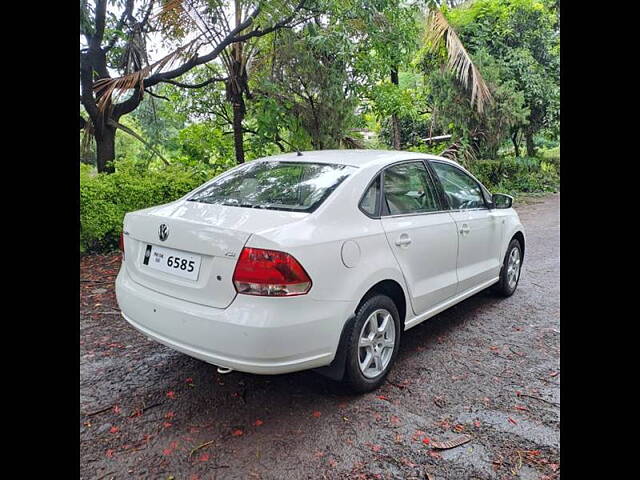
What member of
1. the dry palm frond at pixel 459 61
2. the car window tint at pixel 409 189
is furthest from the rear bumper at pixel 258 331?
the dry palm frond at pixel 459 61

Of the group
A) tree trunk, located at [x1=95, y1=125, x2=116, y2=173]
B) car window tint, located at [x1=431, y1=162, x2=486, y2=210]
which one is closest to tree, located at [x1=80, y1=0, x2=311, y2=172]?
tree trunk, located at [x1=95, y1=125, x2=116, y2=173]

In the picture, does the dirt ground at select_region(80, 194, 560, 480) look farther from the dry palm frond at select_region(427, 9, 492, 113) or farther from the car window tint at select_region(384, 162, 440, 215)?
the dry palm frond at select_region(427, 9, 492, 113)

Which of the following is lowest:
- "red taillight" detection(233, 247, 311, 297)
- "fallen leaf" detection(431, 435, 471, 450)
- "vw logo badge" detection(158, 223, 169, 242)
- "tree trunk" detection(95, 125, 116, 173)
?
"fallen leaf" detection(431, 435, 471, 450)

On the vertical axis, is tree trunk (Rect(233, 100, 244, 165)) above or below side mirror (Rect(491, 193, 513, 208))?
above

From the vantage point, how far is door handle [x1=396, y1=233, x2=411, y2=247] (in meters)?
3.31

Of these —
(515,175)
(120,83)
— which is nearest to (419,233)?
(120,83)

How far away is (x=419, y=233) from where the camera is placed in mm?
3531

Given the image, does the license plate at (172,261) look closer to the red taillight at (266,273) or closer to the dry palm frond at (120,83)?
the red taillight at (266,273)

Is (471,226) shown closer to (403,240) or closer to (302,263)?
(403,240)

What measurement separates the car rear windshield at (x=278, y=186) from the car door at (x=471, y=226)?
1219 millimetres

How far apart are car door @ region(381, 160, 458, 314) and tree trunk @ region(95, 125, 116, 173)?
20.2 ft

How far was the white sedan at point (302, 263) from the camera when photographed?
256 centimetres

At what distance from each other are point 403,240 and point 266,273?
47.1 inches
